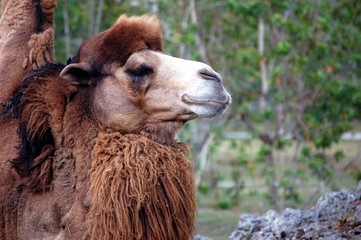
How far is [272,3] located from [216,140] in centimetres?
245

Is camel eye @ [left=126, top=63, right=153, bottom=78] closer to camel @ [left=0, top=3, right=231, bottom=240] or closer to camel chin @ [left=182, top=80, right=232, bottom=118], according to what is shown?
camel @ [left=0, top=3, right=231, bottom=240]

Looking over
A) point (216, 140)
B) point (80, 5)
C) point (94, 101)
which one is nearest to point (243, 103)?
point (216, 140)

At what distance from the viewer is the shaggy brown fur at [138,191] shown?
5.36 meters

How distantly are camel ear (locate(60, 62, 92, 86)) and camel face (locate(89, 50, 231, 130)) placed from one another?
10cm

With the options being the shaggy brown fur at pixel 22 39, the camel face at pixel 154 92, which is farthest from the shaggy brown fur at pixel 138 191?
the shaggy brown fur at pixel 22 39

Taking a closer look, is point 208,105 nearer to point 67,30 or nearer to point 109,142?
point 109,142

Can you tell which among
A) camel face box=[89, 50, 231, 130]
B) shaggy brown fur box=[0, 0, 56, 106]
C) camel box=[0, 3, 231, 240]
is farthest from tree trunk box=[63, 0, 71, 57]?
camel face box=[89, 50, 231, 130]

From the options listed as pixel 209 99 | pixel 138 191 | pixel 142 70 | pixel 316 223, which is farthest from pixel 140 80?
pixel 316 223

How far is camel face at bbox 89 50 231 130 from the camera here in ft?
17.7

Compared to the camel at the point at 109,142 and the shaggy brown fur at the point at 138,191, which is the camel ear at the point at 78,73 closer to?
the camel at the point at 109,142

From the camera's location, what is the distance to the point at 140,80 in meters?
5.60

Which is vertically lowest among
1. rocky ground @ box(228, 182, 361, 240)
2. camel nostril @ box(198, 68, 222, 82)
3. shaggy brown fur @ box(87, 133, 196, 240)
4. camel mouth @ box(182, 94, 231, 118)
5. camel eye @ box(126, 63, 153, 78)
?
rocky ground @ box(228, 182, 361, 240)

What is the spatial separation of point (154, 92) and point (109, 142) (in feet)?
1.35

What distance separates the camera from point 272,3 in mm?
14328
